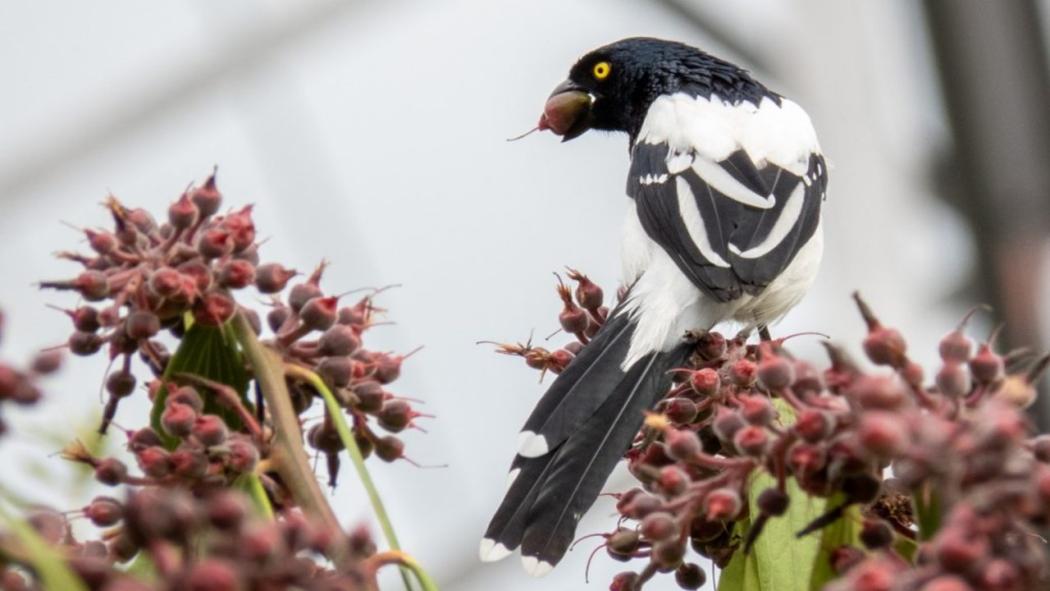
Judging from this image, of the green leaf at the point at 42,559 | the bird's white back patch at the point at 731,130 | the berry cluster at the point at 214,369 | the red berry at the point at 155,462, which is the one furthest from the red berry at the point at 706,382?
the bird's white back patch at the point at 731,130

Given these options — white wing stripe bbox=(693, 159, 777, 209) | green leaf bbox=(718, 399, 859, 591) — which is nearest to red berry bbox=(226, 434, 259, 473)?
green leaf bbox=(718, 399, 859, 591)

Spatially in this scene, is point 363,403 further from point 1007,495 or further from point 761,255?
point 761,255

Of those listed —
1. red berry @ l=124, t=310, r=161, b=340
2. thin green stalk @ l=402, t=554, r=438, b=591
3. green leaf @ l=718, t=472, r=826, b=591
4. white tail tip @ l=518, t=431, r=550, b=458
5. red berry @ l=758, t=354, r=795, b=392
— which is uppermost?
red berry @ l=124, t=310, r=161, b=340

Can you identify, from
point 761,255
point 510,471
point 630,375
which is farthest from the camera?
point 761,255

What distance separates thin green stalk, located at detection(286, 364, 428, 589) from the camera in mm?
1314

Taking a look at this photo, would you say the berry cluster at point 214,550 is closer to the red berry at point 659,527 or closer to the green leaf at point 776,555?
the red berry at point 659,527

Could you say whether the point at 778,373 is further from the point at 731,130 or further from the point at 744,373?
the point at 731,130

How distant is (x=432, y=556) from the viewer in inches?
314

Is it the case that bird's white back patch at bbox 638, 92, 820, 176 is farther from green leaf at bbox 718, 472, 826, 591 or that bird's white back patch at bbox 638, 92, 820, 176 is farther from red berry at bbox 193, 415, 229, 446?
red berry at bbox 193, 415, 229, 446

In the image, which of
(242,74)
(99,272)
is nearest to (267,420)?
(99,272)

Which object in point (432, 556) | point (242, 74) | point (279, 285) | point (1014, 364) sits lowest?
point (432, 556)

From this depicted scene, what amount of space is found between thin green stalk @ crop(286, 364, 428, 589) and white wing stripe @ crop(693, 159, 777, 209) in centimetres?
139

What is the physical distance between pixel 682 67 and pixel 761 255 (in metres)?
1.07

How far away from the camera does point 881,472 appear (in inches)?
49.8
